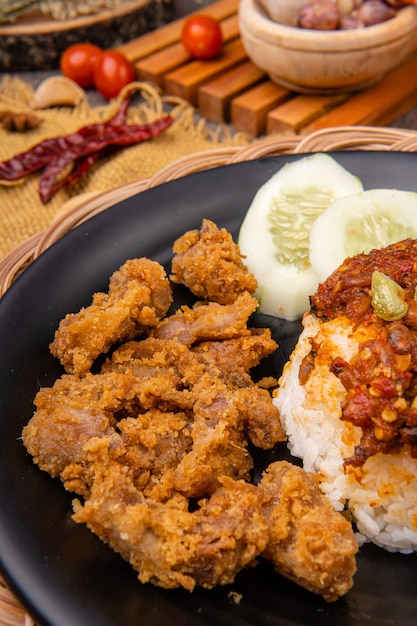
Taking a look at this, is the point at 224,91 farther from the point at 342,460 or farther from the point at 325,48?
the point at 342,460

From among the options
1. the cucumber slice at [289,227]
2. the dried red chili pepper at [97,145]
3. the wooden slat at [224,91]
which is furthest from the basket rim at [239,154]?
the wooden slat at [224,91]

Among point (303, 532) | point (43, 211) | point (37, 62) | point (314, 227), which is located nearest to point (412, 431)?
point (303, 532)

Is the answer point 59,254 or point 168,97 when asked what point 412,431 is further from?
point 168,97

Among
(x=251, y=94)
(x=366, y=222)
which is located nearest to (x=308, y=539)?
(x=366, y=222)

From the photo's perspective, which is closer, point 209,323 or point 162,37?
point 209,323

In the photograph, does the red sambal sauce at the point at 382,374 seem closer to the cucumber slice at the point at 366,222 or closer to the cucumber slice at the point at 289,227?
the cucumber slice at the point at 366,222
